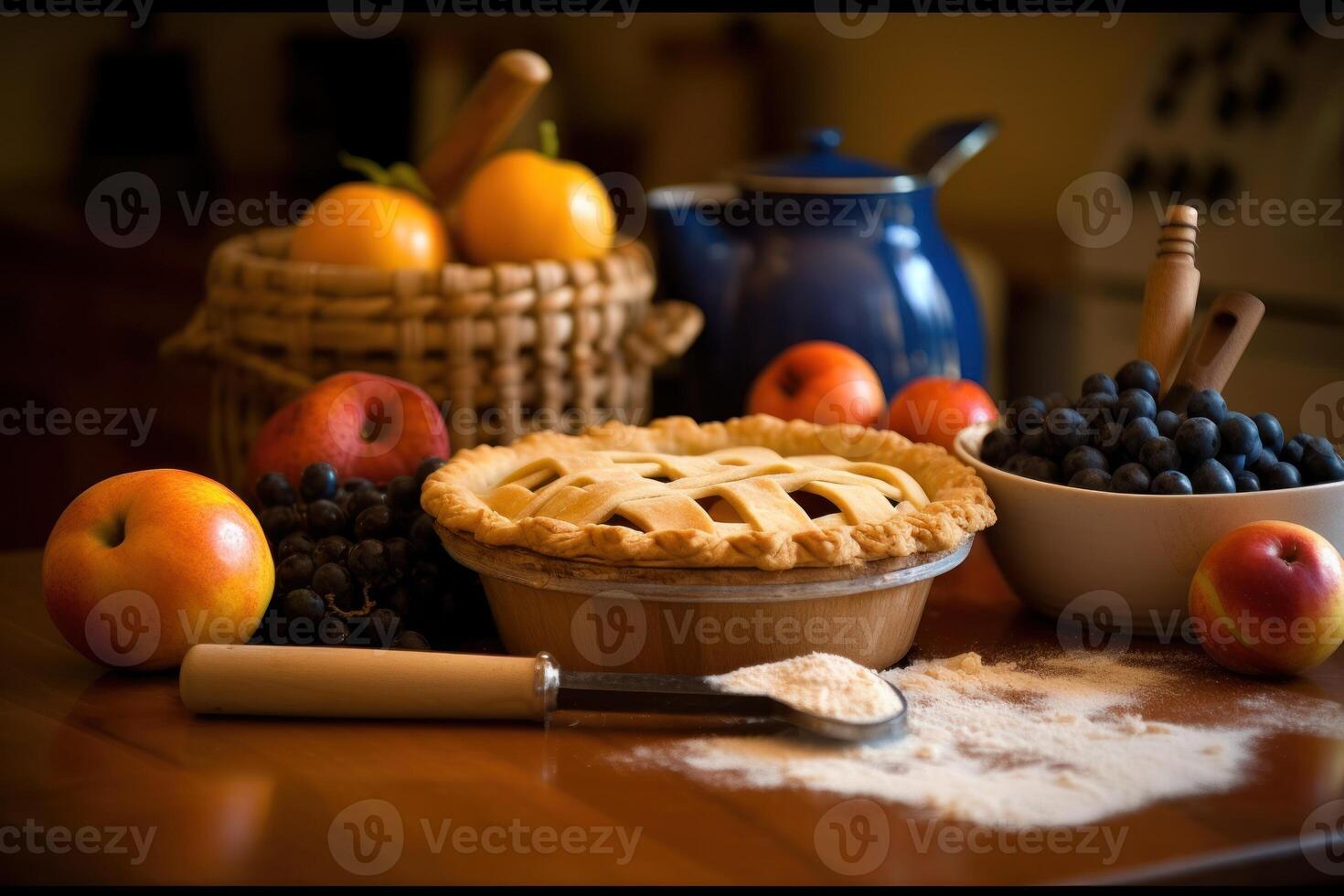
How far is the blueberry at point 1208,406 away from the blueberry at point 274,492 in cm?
77

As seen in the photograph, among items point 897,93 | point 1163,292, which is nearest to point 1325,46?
point 897,93

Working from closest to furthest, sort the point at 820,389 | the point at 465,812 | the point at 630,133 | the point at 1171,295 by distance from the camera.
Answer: the point at 465,812 → the point at 1171,295 → the point at 820,389 → the point at 630,133

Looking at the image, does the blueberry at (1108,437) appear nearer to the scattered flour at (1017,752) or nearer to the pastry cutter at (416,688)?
the scattered flour at (1017,752)

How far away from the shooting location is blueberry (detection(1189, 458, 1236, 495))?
100 centimetres

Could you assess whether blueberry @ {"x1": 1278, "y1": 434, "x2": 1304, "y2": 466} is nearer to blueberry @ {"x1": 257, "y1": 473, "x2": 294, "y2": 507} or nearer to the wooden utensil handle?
the wooden utensil handle

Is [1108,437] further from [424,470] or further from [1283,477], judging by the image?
[424,470]

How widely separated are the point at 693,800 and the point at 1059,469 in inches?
18.4

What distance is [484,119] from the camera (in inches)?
61.9

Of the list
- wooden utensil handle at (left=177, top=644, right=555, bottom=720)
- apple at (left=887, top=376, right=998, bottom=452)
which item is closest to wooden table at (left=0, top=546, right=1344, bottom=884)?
wooden utensil handle at (left=177, top=644, right=555, bottom=720)

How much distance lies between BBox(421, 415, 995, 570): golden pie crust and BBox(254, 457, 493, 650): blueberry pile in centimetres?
5

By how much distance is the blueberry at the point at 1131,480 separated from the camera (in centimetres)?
101

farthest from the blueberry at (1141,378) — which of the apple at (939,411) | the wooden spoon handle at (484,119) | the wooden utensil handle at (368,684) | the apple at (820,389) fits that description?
the wooden spoon handle at (484,119)

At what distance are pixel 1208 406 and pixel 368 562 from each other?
683 millimetres

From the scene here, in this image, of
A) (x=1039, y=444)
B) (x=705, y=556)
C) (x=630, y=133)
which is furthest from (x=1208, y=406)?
(x=630, y=133)
